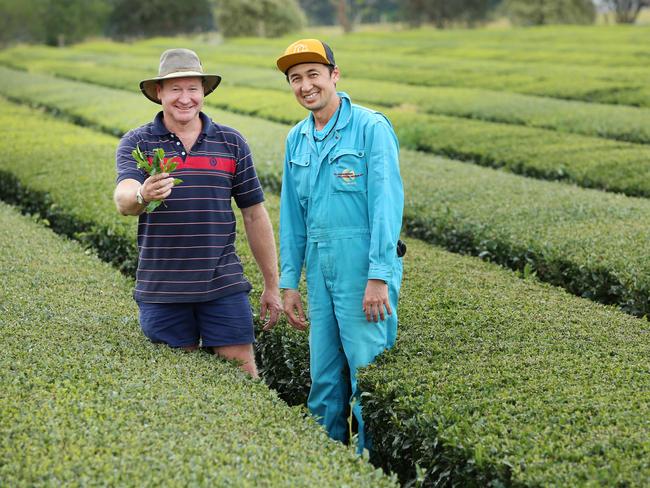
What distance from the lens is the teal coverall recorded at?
14.8 feet

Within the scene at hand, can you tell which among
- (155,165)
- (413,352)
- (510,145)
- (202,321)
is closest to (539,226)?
(413,352)

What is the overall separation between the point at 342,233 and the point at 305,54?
964 mm

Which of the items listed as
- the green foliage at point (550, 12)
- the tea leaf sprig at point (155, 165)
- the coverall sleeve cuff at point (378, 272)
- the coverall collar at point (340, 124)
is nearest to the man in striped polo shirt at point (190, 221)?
the tea leaf sprig at point (155, 165)

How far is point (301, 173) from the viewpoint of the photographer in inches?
188

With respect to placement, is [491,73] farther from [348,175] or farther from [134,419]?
[134,419]

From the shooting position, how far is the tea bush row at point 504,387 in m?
3.77

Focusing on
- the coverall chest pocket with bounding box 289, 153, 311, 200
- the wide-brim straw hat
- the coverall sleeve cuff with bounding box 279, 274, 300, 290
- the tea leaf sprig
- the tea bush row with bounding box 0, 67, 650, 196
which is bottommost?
the tea bush row with bounding box 0, 67, 650, 196

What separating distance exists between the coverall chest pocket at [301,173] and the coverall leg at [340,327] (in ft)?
0.98

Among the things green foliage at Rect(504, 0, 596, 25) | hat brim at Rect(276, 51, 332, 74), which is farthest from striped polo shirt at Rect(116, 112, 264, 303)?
green foliage at Rect(504, 0, 596, 25)

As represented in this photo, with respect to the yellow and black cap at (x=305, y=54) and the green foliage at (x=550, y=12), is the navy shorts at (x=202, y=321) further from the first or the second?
the green foliage at (x=550, y=12)

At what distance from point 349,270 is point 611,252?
3741 millimetres

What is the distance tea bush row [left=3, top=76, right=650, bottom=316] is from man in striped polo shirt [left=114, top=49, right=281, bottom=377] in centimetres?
348

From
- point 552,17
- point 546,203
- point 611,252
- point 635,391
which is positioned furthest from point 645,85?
point 552,17

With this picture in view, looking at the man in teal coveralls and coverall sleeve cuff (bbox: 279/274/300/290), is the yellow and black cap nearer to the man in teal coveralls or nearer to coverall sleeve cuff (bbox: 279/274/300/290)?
the man in teal coveralls
